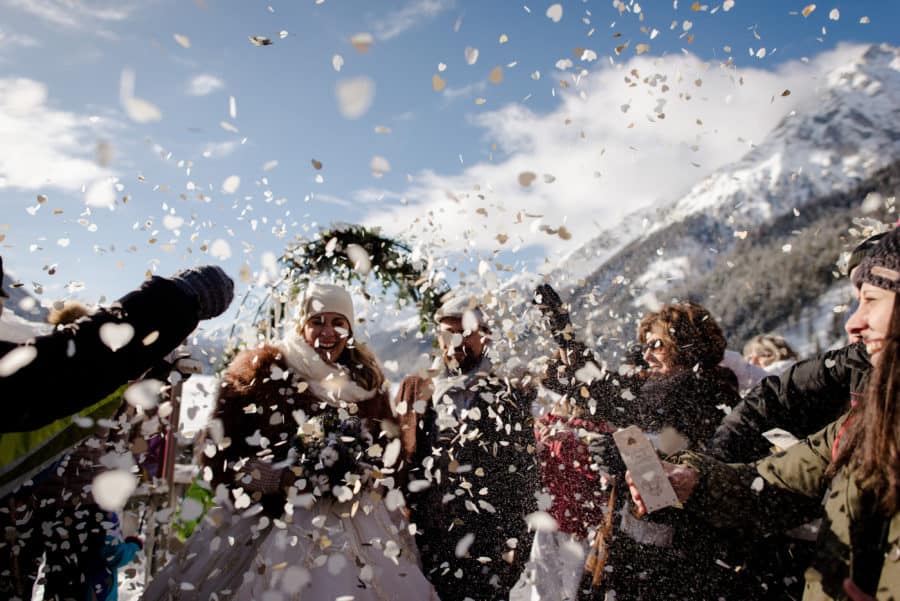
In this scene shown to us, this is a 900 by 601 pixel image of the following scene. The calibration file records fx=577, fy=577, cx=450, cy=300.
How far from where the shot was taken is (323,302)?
332 centimetres

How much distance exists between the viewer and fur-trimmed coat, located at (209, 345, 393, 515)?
284 centimetres

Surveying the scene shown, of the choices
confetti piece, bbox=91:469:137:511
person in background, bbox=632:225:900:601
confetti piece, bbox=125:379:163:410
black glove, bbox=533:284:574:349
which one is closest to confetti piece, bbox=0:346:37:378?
confetti piece, bbox=125:379:163:410

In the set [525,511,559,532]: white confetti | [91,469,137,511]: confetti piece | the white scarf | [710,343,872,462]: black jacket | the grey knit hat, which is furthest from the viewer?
[525,511,559,532]: white confetti

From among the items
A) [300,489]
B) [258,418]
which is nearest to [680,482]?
[300,489]

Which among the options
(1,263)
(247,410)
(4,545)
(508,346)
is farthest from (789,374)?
(4,545)

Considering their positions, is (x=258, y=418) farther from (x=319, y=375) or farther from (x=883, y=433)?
(x=883, y=433)

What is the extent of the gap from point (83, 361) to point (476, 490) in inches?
99.0

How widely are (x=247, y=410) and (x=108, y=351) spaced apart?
1.80 m

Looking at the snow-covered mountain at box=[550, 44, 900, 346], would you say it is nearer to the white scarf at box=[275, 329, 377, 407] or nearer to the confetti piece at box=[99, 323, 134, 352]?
the white scarf at box=[275, 329, 377, 407]

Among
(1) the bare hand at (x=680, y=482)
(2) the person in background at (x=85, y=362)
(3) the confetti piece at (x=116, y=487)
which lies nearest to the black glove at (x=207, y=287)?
(2) the person in background at (x=85, y=362)

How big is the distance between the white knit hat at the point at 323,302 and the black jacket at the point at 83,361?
6.32ft

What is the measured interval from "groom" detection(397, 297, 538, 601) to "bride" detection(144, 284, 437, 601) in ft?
0.79

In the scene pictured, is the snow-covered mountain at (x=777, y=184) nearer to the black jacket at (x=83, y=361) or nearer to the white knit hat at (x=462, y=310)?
the white knit hat at (x=462, y=310)

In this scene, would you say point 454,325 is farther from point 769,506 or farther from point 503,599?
point 769,506
